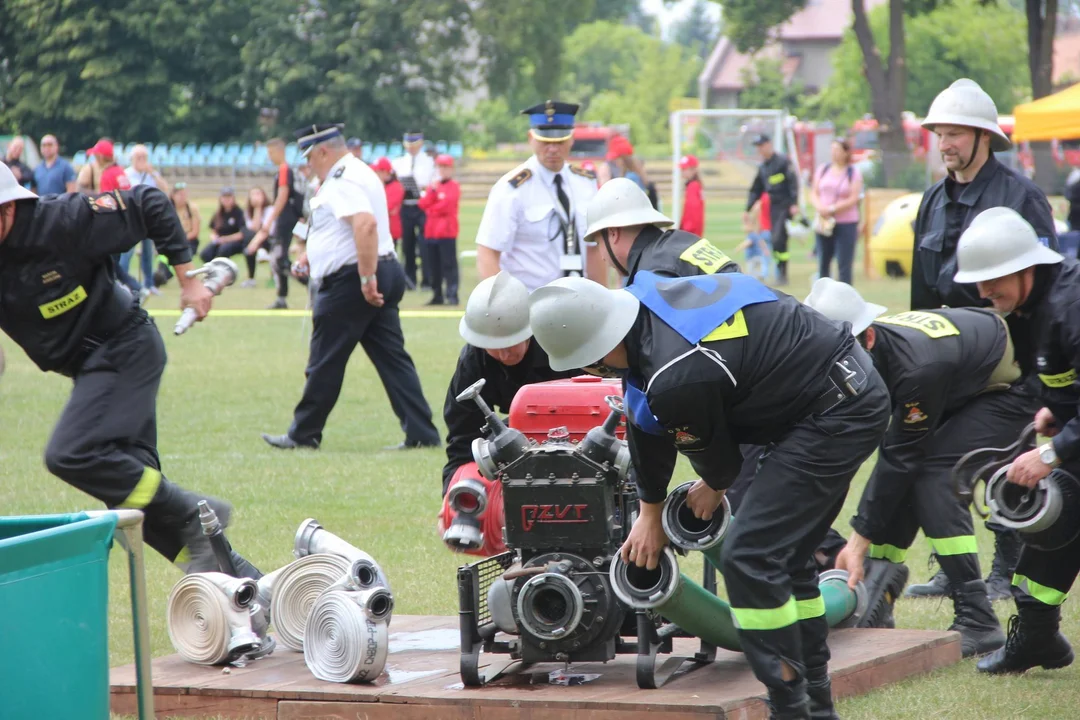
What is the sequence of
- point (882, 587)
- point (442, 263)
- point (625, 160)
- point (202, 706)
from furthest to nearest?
point (442, 263) → point (625, 160) → point (882, 587) → point (202, 706)

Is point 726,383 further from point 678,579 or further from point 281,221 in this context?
point 281,221

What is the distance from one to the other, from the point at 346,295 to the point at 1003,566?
487 centimetres

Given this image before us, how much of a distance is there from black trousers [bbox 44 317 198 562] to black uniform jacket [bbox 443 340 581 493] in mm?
1165

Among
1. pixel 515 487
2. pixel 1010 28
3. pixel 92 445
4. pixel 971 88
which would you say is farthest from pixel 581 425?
pixel 1010 28

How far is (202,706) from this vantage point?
4.93 metres

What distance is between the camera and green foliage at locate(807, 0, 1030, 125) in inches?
2709

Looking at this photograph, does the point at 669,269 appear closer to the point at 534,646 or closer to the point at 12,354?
the point at 534,646

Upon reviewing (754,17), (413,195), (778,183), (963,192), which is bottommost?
(413,195)

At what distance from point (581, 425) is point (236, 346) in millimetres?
11573

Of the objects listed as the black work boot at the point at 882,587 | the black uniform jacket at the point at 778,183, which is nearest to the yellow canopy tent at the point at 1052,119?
the black uniform jacket at the point at 778,183

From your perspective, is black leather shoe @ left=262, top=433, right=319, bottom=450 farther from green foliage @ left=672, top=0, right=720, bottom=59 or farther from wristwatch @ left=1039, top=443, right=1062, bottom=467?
green foliage @ left=672, top=0, right=720, bottom=59

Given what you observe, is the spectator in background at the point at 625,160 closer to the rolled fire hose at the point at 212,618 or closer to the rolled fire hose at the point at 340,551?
the rolled fire hose at the point at 340,551

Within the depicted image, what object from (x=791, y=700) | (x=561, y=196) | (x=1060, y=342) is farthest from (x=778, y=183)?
(x=791, y=700)

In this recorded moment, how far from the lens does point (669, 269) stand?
5.04 metres
